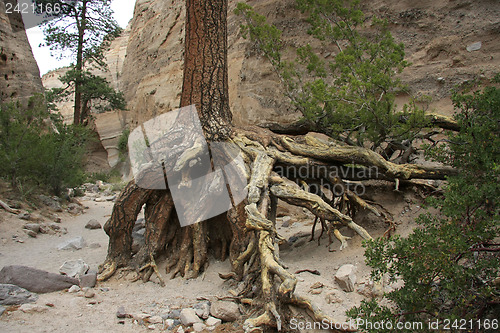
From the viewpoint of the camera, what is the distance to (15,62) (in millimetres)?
12406

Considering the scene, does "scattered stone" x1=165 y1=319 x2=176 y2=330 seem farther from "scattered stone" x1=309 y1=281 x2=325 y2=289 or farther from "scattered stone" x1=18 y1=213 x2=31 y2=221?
"scattered stone" x1=18 y1=213 x2=31 y2=221

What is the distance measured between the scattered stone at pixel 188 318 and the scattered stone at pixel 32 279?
1.47 meters

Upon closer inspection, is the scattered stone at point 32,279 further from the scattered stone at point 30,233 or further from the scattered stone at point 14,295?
the scattered stone at point 30,233

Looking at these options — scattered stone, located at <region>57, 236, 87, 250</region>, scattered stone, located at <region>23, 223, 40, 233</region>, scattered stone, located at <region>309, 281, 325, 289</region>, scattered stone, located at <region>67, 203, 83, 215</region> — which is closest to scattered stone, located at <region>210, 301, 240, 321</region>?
scattered stone, located at <region>309, 281, 325, 289</region>

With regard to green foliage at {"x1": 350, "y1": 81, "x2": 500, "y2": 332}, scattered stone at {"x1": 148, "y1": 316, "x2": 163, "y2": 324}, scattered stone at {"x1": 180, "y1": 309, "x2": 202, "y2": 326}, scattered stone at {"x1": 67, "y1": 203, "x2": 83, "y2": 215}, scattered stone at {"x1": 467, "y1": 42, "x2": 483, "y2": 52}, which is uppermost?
scattered stone at {"x1": 467, "y1": 42, "x2": 483, "y2": 52}

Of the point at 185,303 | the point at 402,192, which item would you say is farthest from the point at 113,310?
the point at 402,192

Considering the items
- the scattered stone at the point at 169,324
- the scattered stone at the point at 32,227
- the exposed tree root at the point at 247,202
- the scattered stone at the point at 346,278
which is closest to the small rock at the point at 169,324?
the scattered stone at the point at 169,324

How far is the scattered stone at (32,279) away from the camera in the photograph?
11.0ft

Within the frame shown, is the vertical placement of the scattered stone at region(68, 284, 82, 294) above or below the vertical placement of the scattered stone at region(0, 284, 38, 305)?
below

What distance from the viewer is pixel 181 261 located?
13.6 feet

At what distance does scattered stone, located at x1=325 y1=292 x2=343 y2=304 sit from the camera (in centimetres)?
283

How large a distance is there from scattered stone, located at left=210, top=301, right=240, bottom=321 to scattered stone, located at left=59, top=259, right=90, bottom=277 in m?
1.90

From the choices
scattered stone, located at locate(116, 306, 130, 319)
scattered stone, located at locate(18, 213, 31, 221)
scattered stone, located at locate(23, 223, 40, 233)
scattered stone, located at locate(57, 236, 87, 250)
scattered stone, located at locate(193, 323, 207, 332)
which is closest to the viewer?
scattered stone, located at locate(193, 323, 207, 332)

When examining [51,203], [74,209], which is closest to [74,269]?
[51,203]
